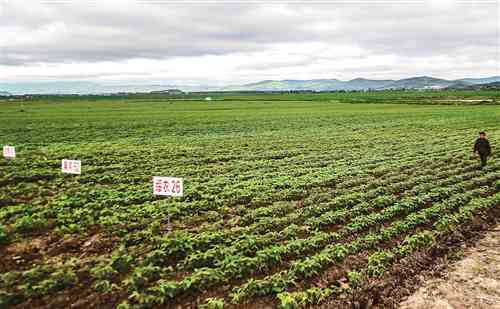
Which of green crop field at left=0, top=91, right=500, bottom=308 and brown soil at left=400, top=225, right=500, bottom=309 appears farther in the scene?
green crop field at left=0, top=91, right=500, bottom=308

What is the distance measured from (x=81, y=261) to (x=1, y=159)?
1710 centimetres

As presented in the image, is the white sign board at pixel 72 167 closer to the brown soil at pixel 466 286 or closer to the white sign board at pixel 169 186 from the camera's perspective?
the white sign board at pixel 169 186

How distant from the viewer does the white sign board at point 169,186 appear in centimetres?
973

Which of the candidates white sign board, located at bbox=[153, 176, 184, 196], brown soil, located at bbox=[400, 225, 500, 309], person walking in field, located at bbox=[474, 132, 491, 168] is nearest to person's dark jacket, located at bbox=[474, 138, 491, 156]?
person walking in field, located at bbox=[474, 132, 491, 168]

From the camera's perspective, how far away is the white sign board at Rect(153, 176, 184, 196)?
31.9 ft

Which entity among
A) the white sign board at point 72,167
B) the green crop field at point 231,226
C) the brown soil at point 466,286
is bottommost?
the brown soil at point 466,286

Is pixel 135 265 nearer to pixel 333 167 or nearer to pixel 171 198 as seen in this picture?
pixel 171 198

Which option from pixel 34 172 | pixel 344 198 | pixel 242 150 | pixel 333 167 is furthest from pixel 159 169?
pixel 344 198

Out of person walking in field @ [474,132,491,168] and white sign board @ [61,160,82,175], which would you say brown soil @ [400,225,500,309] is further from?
white sign board @ [61,160,82,175]

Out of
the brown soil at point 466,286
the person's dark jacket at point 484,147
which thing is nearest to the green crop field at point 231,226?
the brown soil at point 466,286

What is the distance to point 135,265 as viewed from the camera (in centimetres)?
805

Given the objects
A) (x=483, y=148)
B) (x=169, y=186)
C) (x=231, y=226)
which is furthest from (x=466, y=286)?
(x=483, y=148)

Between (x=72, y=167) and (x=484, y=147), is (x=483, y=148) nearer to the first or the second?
(x=484, y=147)

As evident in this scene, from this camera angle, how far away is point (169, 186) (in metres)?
9.86
